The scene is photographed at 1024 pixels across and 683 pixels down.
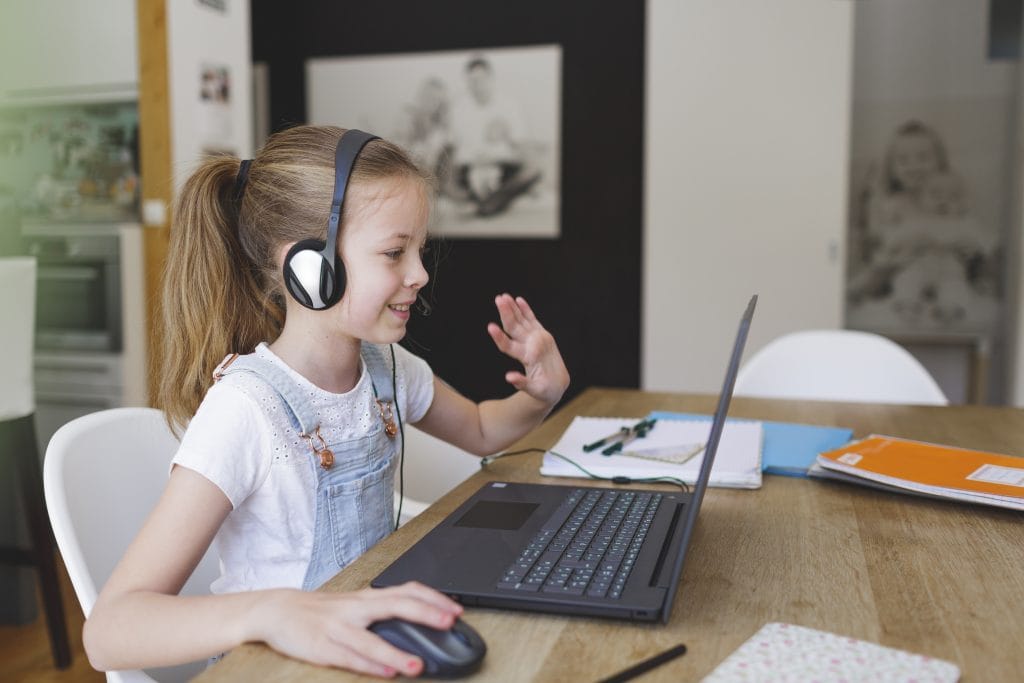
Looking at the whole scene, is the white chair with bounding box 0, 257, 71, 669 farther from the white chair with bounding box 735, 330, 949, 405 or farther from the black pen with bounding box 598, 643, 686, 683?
the black pen with bounding box 598, 643, 686, 683

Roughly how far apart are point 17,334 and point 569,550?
195 cm

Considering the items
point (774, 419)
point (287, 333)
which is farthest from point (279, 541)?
point (774, 419)

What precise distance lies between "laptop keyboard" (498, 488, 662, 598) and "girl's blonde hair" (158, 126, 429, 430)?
455 millimetres

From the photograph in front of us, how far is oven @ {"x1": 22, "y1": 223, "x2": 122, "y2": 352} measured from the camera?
3.12 meters

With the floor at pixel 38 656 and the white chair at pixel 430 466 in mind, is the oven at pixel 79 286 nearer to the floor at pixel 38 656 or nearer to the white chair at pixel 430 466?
the floor at pixel 38 656

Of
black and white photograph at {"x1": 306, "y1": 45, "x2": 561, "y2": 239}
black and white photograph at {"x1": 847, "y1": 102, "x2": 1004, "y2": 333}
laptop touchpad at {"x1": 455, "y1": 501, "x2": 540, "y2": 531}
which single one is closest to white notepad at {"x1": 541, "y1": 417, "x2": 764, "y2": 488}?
laptop touchpad at {"x1": 455, "y1": 501, "x2": 540, "y2": 531}

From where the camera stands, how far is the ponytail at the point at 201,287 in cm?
118

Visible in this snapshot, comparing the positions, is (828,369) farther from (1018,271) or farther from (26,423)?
(1018,271)

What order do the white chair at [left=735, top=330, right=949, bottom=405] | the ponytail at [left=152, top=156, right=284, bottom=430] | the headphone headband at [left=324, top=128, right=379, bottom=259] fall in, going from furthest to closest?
1. the white chair at [left=735, top=330, right=949, bottom=405]
2. the ponytail at [left=152, top=156, right=284, bottom=430]
3. the headphone headband at [left=324, top=128, right=379, bottom=259]

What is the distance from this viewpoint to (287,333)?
3.87ft

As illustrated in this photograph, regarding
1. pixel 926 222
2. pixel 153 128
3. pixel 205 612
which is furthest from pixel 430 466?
pixel 926 222

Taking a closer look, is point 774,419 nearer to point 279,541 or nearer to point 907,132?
point 279,541

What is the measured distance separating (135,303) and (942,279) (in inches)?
146

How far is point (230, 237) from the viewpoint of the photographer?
1.20 meters
